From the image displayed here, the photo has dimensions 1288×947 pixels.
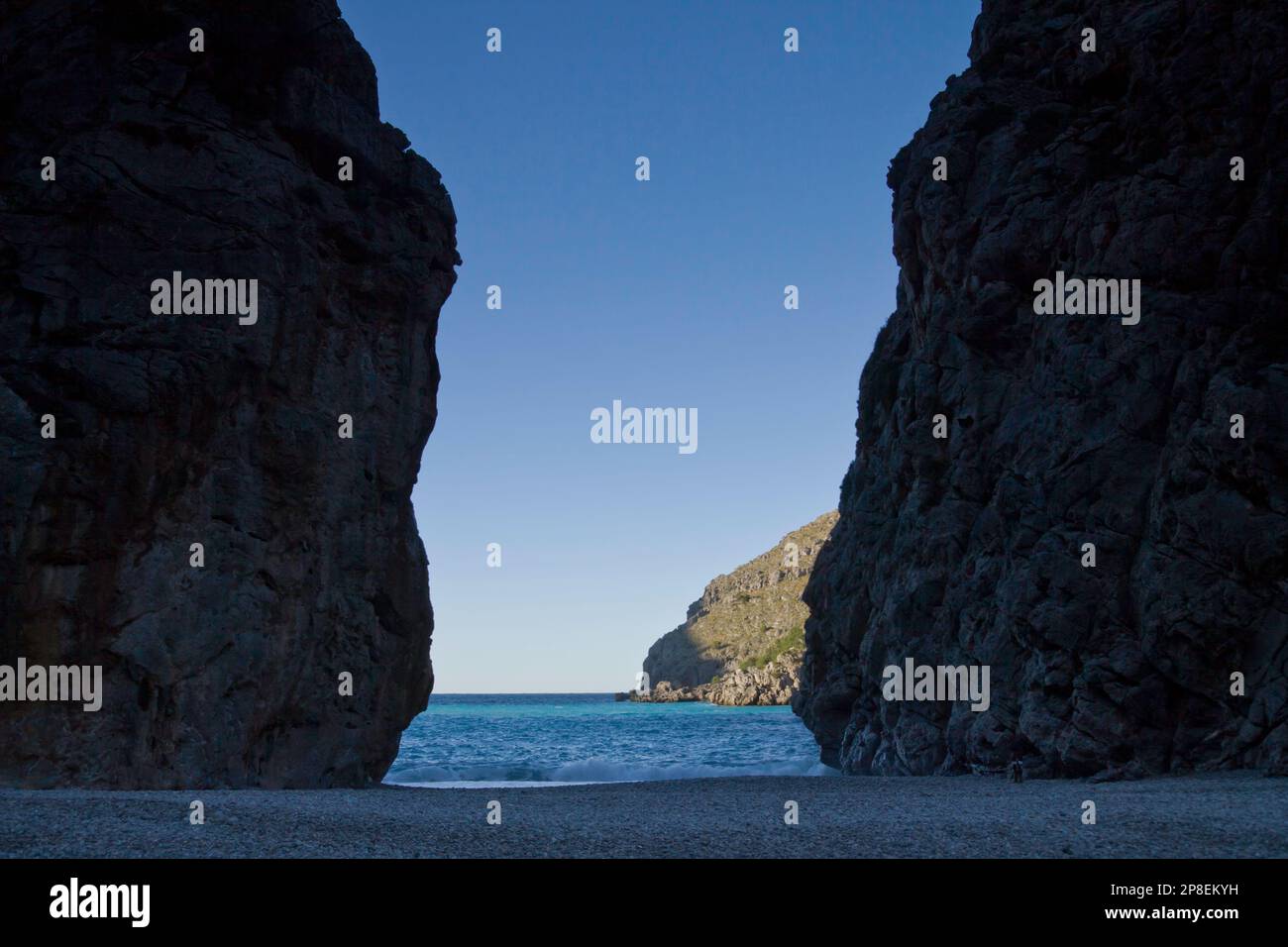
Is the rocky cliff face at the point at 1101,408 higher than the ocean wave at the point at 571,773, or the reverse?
the rocky cliff face at the point at 1101,408

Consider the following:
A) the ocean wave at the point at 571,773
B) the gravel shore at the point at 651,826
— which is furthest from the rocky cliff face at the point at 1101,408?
the ocean wave at the point at 571,773

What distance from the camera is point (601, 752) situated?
2965 inches

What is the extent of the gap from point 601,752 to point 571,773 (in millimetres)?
26162

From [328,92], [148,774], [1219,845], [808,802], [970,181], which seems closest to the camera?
[1219,845]

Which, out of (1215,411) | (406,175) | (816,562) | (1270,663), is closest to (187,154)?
(406,175)

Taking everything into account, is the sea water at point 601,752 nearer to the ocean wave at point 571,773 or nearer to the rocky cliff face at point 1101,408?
the ocean wave at point 571,773

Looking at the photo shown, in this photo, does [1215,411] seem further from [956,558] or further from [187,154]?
[187,154]

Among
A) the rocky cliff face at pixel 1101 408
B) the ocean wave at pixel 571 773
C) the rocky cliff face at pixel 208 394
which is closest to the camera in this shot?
the rocky cliff face at pixel 208 394

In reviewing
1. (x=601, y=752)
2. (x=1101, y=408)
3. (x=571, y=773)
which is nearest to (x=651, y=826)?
(x=1101, y=408)

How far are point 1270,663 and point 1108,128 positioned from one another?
668 inches

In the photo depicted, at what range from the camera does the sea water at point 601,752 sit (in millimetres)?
50531

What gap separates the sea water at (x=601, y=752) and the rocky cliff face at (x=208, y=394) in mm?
16701

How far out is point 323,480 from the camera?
1169 inches

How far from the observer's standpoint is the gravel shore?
12.4 m
